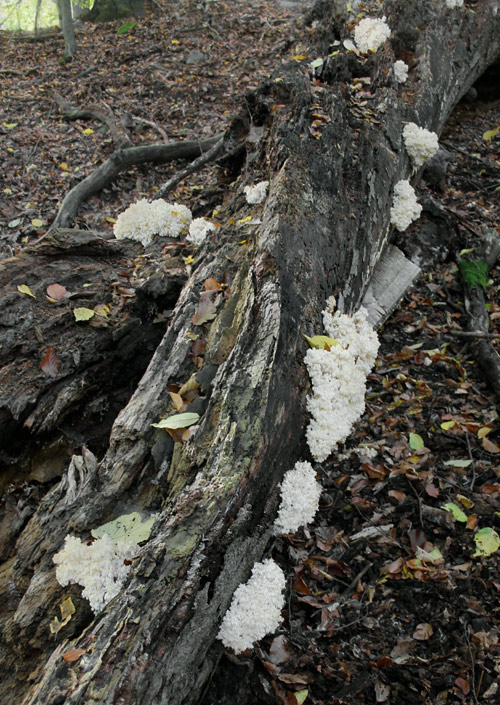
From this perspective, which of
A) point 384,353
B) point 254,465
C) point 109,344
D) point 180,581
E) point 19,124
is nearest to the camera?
point 180,581

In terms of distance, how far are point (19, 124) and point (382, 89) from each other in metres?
7.41

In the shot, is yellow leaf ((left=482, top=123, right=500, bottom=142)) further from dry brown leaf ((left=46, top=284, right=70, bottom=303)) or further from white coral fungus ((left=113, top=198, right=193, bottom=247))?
dry brown leaf ((left=46, top=284, right=70, bottom=303))

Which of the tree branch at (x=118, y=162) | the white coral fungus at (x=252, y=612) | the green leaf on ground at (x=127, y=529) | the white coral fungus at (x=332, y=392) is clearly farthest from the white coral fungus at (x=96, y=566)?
the tree branch at (x=118, y=162)

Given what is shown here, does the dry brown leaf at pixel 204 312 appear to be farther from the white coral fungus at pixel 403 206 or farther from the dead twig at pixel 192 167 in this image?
the dead twig at pixel 192 167

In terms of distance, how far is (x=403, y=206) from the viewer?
13.9 ft

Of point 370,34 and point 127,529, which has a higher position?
point 370,34

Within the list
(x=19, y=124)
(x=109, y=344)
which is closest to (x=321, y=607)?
(x=109, y=344)

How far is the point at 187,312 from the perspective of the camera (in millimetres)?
3160

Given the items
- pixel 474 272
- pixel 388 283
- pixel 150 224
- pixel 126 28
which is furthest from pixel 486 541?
pixel 126 28

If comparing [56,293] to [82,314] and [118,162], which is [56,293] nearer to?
[82,314]

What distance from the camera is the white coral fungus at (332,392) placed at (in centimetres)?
270

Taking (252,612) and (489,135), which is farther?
(489,135)

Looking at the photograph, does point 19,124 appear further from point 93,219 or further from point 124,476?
point 124,476

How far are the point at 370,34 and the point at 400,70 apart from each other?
50 centimetres
